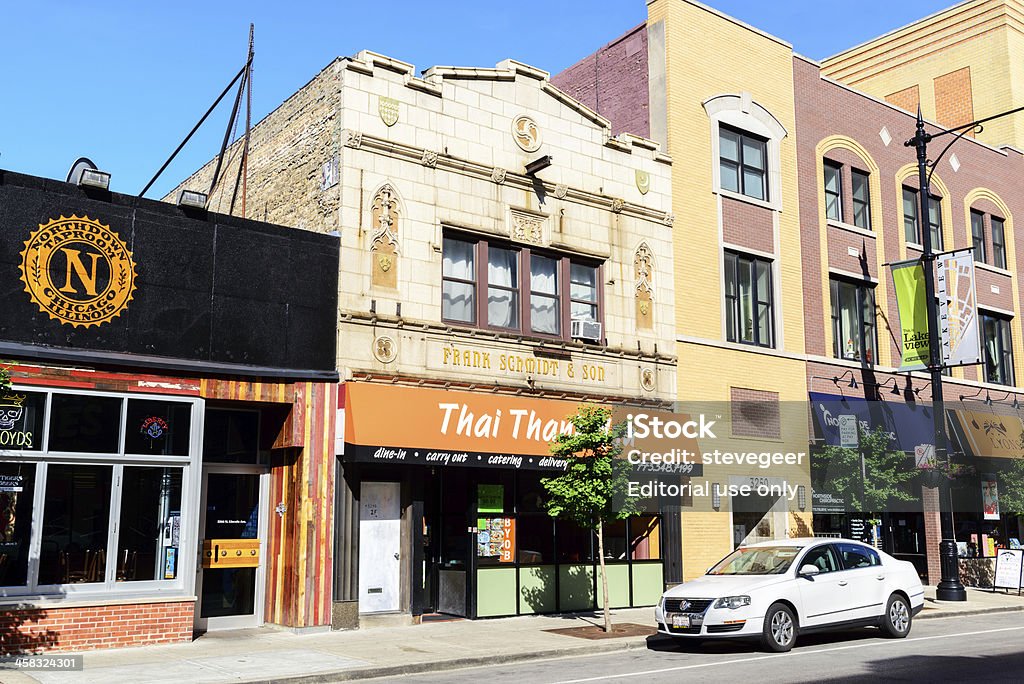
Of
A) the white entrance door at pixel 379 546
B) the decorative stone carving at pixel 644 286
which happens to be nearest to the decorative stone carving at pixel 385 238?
the white entrance door at pixel 379 546

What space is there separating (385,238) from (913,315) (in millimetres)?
14725

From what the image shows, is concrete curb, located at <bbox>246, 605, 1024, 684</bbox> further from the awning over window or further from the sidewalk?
the awning over window

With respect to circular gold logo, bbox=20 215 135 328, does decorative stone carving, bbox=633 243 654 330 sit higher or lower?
higher

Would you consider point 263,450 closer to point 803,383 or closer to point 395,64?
point 395,64

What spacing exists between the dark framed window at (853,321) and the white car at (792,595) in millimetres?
10013

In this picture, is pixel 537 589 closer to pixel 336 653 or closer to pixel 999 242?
pixel 336 653

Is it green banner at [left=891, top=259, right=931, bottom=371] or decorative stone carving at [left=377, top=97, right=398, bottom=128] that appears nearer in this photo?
decorative stone carving at [left=377, top=97, right=398, bottom=128]

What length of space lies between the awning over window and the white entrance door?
11.3m

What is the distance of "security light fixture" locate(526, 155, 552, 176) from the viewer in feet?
62.3

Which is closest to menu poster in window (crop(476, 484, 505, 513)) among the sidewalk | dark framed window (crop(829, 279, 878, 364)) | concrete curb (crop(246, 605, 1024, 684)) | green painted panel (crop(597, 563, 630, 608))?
the sidewalk

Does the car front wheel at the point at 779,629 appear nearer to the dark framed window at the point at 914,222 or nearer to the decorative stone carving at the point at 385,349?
the decorative stone carving at the point at 385,349

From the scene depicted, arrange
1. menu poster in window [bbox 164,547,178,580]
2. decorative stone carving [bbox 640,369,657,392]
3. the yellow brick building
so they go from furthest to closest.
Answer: the yellow brick building < decorative stone carving [bbox 640,369,657,392] < menu poster in window [bbox 164,547,178,580]

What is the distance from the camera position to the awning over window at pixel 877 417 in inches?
938

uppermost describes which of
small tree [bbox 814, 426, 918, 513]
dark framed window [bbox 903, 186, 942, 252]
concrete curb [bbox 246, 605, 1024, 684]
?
dark framed window [bbox 903, 186, 942, 252]
